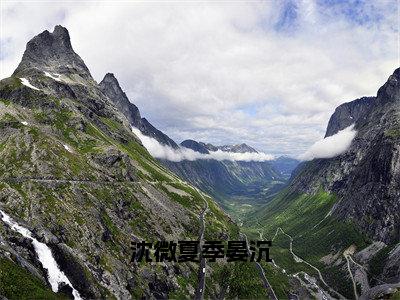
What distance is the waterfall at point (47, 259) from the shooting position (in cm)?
14388

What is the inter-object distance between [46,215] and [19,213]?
10.2 m

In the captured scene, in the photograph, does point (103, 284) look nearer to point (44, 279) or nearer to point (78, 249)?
point (78, 249)

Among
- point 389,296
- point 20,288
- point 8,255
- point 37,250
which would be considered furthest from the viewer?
point 389,296

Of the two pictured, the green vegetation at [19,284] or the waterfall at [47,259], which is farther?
the waterfall at [47,259]

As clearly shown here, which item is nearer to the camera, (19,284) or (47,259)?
(19,284)

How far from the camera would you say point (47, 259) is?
15075cm

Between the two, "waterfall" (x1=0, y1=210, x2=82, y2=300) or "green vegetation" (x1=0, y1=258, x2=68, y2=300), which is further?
"waterfall" (x1=0, y1=210, x2=82, y2=300)

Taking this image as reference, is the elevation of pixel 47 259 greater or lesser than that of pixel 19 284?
greater

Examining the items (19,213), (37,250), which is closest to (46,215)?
(19,213)

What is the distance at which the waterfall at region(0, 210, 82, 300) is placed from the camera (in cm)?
14388

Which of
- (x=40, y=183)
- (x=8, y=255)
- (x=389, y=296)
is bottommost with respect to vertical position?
(x=389, y=296)

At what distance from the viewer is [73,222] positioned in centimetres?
18388

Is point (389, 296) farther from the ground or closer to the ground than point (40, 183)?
closer to the ground

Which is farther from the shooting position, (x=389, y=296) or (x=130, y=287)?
(x=130, y=287)
